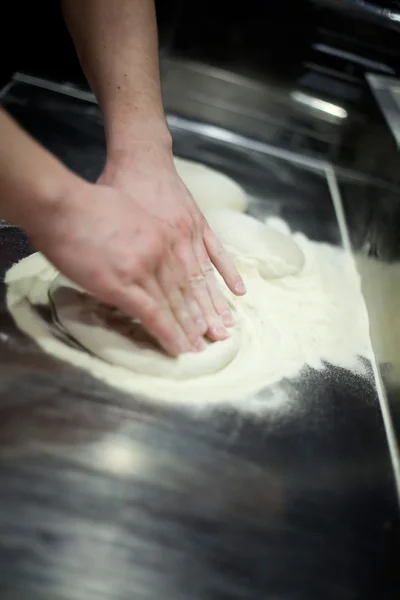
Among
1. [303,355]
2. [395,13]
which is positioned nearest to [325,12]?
[395,13]

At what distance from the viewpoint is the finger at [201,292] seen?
0.76 metres

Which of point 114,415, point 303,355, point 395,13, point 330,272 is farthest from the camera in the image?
point 395,13

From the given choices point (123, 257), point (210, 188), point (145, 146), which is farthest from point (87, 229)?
point (210, 188)

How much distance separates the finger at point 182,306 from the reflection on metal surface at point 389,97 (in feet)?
1.70

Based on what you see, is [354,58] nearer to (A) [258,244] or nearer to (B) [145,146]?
(A) [258,244]

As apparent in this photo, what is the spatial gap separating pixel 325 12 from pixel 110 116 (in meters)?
0.67

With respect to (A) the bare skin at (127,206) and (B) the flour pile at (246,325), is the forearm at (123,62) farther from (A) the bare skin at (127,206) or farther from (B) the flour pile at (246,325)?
(B) the flour pile at (246,325)

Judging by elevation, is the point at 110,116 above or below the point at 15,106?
above

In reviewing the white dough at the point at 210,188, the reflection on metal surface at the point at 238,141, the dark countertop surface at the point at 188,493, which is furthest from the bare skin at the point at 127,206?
the reflection on metal surface at the point at 238,141

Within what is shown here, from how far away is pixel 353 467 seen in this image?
73 cm

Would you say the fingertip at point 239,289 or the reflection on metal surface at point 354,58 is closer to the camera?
the fingertip at point 239,289

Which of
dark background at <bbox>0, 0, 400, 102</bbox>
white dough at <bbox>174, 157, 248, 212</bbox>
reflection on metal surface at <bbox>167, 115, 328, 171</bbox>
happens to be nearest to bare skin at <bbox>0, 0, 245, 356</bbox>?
white dough at <bbox>174, 157, 248, 212</bbox>

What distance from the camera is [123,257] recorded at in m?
0.67

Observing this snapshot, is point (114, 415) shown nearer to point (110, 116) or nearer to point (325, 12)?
point (110, 116)
